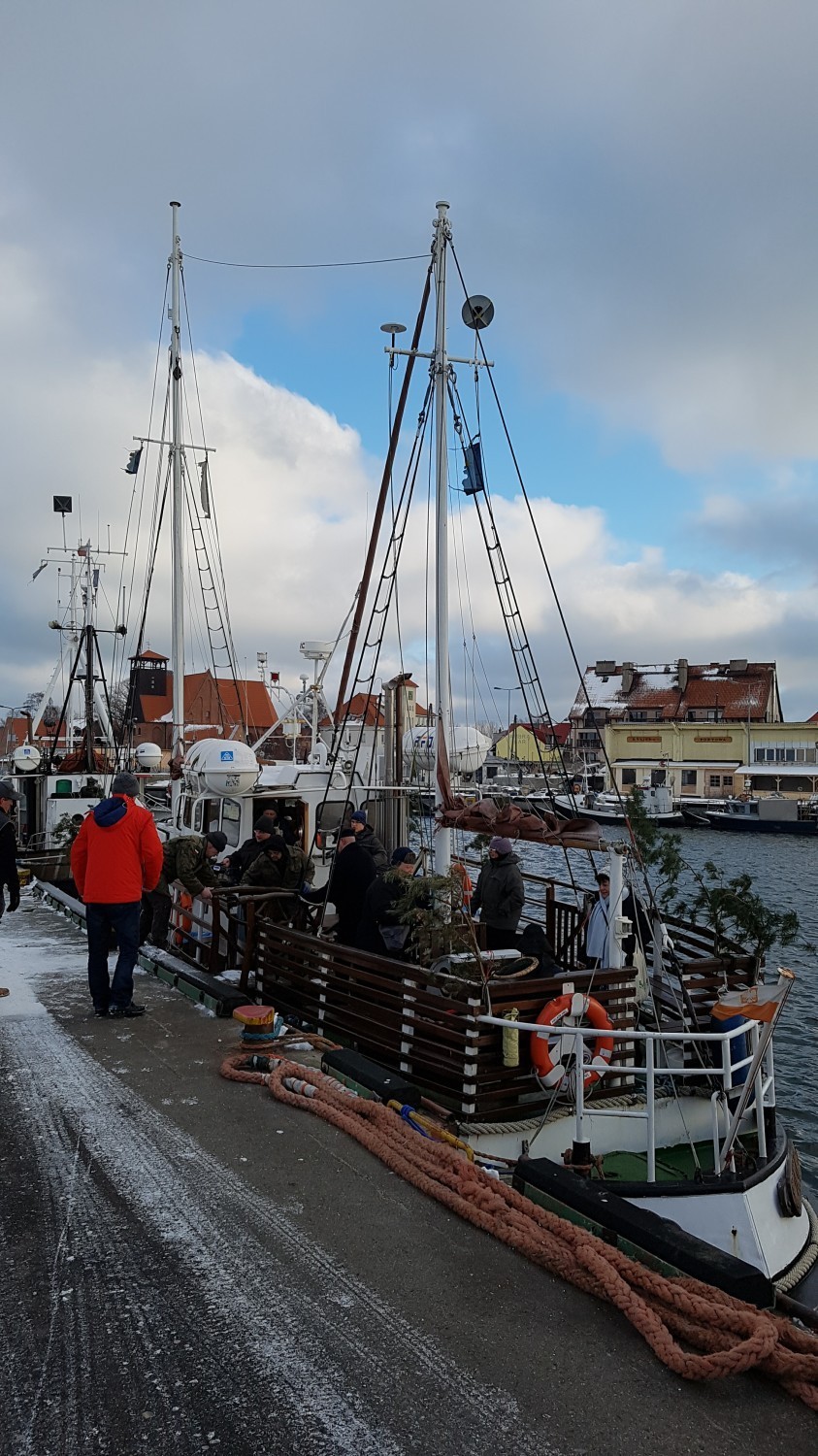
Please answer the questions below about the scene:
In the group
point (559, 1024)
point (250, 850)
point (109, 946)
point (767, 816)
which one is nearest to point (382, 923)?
point (559, 1024)

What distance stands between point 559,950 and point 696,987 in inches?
122

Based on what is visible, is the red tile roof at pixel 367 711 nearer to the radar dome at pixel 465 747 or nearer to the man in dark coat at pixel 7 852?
the radar dome at pixel 465 747

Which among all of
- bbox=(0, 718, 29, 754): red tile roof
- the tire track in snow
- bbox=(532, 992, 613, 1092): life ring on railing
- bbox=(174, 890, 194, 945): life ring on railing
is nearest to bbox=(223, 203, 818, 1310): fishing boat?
bbox=(532, 992, 613, 1092): life ring on railing

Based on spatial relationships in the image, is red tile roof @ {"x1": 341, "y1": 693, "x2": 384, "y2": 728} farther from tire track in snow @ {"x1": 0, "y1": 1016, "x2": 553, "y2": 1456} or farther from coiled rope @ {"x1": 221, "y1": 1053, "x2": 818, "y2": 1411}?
tire track in snow @ {"x1": 0, "y1": 1016, "x2": 553, "y2": 1456}

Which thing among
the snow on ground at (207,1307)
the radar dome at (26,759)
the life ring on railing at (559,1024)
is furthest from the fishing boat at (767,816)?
the snow on ground at (207,1307)

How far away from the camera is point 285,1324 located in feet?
11.0

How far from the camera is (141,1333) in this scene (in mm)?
3273

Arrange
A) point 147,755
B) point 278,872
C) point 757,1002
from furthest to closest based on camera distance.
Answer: point 147,755 → point 278,872 → point 757,1002

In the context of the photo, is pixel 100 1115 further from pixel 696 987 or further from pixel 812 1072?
pixel 812 1072

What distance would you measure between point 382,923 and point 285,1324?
5.05m

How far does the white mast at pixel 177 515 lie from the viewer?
16.6 meters

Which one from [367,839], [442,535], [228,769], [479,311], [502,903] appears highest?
[479,311]

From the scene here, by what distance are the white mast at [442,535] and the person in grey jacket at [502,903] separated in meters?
0.69

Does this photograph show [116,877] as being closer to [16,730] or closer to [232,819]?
[232,819]
